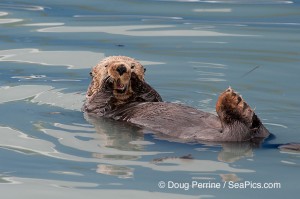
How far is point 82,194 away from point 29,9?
6344 mm

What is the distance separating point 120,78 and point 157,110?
602 millimetres

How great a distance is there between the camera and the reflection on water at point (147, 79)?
19.6 feet

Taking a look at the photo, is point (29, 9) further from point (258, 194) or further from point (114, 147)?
point (258, 194)

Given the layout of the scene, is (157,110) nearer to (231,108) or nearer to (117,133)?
(117,133)

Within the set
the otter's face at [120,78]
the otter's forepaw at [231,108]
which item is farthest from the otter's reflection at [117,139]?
the otter's forepaw at [231,108]

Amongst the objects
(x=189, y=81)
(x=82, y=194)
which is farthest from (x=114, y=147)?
(x=189, y=81)

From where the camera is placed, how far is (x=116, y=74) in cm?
747

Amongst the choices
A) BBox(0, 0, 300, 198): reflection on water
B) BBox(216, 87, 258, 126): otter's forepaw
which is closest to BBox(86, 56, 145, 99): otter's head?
BBox(0, 0, 300, 198): reflection on water

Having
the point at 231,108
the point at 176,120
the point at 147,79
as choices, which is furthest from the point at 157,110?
the point at 147,79

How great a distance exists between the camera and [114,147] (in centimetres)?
664

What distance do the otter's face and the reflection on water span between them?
31 centimetres

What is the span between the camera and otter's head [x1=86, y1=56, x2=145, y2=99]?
7.47 meters

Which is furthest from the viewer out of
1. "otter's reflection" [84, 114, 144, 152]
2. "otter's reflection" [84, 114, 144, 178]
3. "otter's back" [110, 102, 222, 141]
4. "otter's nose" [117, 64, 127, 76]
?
"otter's nose" [117, 64, 127, 76]

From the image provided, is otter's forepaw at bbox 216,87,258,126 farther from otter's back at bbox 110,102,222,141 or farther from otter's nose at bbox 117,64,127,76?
otter's nose at bbox 117,64,127,76
